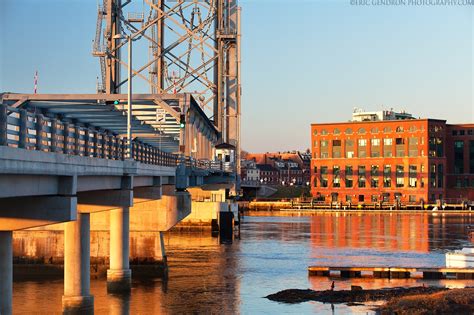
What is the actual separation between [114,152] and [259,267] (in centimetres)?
2979

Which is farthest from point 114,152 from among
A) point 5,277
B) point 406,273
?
point 406,273

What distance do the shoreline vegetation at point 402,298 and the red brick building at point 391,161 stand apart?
424 feet

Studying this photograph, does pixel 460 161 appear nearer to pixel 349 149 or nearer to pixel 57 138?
pixel 349 149

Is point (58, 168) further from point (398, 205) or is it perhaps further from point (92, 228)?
point (398, 205)

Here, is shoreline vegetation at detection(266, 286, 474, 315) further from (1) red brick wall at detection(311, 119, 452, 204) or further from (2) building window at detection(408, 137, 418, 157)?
(2) building window at detection(408, 137, 418, 157)

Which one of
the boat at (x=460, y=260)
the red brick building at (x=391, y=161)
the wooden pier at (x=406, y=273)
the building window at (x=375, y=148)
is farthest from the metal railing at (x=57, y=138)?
the building window at (x=375, y=148)

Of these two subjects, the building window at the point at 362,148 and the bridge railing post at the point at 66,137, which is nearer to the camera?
the bridge railing post at the point at 66,137

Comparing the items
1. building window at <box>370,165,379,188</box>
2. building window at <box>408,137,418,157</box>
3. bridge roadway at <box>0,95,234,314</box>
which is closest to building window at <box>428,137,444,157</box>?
building window at <box>408,137,418,157</box>

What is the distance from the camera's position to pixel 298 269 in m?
60.3

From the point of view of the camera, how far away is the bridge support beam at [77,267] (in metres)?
33.2

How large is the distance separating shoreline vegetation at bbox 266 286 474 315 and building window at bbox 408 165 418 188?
129780 millimetres

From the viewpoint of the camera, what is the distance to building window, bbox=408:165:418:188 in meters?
173

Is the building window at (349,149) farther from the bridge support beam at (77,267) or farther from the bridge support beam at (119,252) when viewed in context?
the bridge support beam at (77,267)

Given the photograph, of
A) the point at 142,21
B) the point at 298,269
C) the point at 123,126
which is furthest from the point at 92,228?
the point at 142,21
